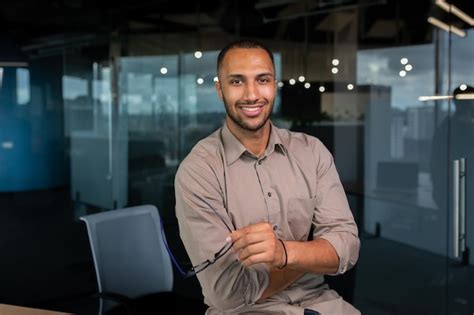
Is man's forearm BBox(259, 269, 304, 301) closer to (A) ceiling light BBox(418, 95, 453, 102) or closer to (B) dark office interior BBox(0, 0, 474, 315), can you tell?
(B) dark office interior BBox(0, 0, 474, 315)

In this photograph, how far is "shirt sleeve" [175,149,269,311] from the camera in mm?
1416

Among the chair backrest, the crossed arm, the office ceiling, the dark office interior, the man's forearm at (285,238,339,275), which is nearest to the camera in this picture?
the crossed arm

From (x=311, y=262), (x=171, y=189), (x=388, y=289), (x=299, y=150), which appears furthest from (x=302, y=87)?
(x=311, y=262)

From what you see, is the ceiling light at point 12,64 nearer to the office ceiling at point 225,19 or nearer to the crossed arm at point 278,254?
the office ceiling at point 225,19

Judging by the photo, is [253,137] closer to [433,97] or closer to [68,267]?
[433,97]

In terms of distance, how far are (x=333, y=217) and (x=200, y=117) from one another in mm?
4074

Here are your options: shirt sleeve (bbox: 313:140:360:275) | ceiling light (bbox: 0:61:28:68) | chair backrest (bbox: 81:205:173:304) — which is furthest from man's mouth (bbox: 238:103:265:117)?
ceiling light (bbox: 0:61:28:68)

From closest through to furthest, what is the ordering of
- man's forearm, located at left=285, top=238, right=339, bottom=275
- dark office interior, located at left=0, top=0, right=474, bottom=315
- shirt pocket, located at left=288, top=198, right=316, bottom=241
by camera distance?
man's forearm, located at left=285, top=238, right=339, bottom=275, shirt pocket, located at left=288, top=198, right=316, bottom=241, dark office interior, located at left=0, top=0, right=474, bottom=315

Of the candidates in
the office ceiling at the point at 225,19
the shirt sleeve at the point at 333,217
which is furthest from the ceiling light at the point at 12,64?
the shirt sleeve at the point at 333,217

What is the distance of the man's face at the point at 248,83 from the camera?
148 centimetres

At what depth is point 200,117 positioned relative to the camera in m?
5.56

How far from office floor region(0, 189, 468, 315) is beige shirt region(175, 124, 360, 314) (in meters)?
2.57

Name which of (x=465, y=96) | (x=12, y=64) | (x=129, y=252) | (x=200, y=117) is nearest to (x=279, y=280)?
(x=129, y=252)

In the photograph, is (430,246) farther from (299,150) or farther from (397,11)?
(299,150)
